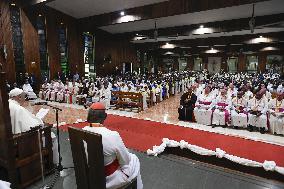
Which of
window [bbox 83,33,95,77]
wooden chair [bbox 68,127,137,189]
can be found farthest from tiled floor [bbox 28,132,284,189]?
window [bbox 83,33,95,77]

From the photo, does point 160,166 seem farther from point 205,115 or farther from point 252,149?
point 205,115

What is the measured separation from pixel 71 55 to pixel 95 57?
2539mm

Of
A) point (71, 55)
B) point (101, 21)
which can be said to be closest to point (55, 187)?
point (101, 21)

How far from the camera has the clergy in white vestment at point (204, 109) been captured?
6908 mm

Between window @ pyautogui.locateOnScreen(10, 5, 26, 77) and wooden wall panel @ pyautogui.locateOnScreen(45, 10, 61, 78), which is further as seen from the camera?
wooden wall panel @ pyautogui.locateOnScreen(45, 10, 61, 78)

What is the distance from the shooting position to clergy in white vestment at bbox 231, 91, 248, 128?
6421mm

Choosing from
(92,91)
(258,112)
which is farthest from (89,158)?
(92,91)

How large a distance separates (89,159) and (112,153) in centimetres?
23

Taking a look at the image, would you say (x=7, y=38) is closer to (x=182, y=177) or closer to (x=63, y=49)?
(x=63, y=49)

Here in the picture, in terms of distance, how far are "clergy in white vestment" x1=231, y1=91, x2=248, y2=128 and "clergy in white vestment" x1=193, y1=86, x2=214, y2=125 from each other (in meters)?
0.68

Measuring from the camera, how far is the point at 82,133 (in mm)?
1998

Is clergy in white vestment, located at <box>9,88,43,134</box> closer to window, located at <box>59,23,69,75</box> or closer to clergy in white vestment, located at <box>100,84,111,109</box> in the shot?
clergy in white vestment, located at <box>100,84,111,109</box>

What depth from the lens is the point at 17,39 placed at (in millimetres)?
11742

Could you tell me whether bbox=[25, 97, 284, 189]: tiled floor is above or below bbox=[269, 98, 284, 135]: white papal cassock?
below
